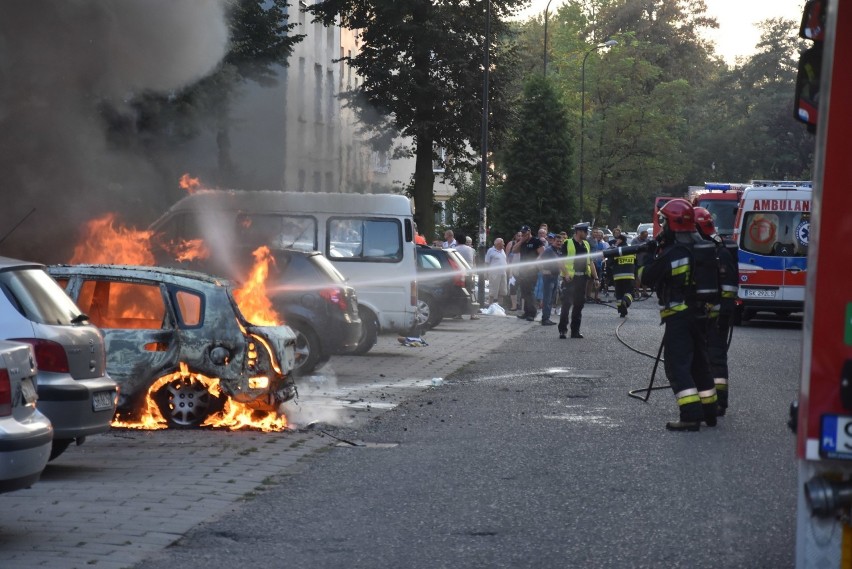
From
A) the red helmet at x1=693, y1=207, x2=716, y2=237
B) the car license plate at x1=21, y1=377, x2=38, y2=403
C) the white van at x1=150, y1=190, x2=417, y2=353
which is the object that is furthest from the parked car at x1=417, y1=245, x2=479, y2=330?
the car license plate at x1=21, y1=377, x2=38, y2=403

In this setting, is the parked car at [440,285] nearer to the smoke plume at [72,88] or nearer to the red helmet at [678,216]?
the smoke plume at [72,88]

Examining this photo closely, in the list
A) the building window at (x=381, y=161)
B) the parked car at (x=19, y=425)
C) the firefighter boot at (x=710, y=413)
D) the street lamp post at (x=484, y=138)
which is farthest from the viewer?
the street lamp post at (x=484, y=138)

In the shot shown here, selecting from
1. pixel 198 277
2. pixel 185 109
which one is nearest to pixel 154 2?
pixel 185 109

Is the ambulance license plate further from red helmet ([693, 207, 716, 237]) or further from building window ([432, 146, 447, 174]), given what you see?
building window ([432, 146, 447, 174])

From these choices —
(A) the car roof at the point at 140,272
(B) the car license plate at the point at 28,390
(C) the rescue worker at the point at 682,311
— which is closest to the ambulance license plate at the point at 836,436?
(B) the car license plate at the point at 28,390

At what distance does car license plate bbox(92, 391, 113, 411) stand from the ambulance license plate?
17.5ft

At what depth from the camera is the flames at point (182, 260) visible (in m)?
11.1

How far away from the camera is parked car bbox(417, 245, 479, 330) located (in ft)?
81.0

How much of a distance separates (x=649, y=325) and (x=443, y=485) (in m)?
19.0

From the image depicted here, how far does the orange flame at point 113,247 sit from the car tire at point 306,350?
190cm

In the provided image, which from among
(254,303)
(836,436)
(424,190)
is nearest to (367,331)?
(254,303)

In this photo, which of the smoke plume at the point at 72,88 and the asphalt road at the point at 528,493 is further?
the smoke plume at the point at 72,88

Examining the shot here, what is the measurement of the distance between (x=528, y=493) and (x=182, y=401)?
12.5ft

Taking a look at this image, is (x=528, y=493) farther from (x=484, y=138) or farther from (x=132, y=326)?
(x=484, y=138)
